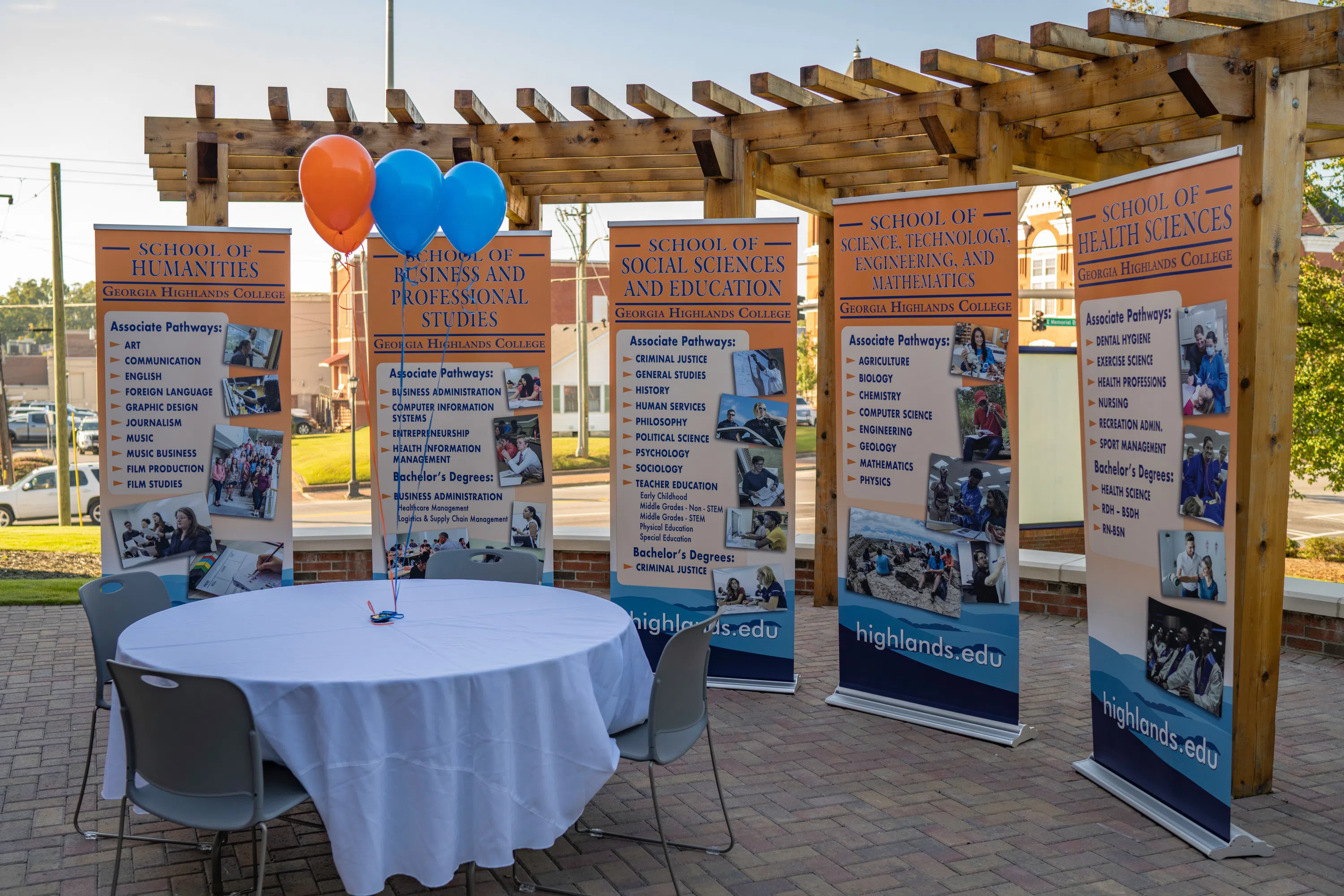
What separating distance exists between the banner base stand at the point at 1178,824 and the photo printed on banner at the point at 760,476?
194 centimetres

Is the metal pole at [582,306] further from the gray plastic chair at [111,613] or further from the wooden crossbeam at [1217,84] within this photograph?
the wooden crossbeam at [1217,84]

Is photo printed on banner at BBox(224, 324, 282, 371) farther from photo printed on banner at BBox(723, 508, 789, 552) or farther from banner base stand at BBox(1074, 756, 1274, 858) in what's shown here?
banner base stand at BBox(1074, 756, 1274, 858)

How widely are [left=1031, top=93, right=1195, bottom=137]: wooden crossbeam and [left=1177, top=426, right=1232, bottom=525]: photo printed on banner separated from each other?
5.78 feet

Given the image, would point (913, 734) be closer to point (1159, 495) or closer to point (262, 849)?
point (1159, 495)

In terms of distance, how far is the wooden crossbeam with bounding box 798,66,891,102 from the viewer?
17.1 feet

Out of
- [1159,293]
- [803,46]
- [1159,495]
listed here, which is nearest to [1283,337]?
[1159,293]

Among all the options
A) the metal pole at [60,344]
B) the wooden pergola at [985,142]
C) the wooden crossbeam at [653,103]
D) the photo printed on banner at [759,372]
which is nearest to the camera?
the wooden pergola at [985,142]

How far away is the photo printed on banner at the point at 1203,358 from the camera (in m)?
3.46

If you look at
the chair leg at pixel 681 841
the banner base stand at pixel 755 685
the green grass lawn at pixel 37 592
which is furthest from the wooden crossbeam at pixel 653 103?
the green grass lawn at pixel 37 592

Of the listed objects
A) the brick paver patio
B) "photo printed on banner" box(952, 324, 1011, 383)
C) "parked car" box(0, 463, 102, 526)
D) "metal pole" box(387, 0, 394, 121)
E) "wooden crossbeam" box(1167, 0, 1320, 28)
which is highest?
"metal pole" box(387, 0, 394, 121)

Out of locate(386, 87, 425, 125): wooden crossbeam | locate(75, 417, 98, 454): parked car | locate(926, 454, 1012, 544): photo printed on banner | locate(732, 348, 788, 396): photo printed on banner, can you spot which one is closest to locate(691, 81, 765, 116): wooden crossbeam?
locate(732, 348, 788, 396): photo printed on banner

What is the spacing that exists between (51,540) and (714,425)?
34.7 feet

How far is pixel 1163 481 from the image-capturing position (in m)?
3.72

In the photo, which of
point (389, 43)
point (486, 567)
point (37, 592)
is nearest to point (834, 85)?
point (486, 567)
